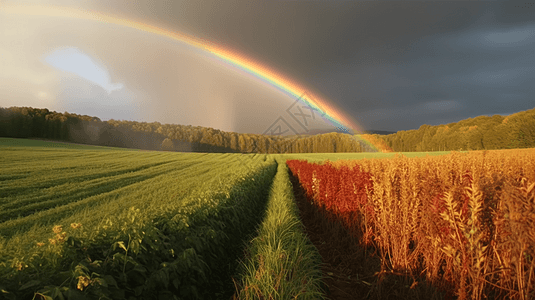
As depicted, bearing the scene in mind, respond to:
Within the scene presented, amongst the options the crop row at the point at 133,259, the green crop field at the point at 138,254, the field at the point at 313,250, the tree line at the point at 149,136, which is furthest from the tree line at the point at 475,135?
the crop row at the point at 133,259

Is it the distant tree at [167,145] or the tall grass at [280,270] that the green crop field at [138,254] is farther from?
the distant tree at [167,145]

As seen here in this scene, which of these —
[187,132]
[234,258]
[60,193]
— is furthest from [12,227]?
[187,132]

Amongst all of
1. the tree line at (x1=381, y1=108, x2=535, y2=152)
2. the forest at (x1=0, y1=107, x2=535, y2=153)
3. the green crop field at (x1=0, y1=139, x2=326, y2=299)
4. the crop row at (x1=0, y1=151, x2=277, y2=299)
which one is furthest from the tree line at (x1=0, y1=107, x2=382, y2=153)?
the crop row at (x1=0, y1=151, x2=277, y2=299)

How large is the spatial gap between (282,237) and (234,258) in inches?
44.4

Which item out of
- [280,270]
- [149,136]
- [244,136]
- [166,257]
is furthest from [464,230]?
[244,136]

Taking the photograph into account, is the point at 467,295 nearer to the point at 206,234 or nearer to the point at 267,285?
the point at 267,285

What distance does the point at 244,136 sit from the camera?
14075 cm

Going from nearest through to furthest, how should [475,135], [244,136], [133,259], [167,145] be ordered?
[133,259]
[475,135]
[167,145]
[244,136]

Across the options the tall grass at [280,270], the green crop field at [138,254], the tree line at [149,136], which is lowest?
the tall grass at [280,270]

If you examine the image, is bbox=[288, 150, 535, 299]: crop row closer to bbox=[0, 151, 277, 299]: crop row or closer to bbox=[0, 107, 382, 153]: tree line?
bbox=[0, 151, 277, 299]: crop row

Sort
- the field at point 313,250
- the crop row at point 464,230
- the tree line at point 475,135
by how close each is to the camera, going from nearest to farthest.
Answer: the field at point 313,250 → the crop row at point 464,230 → the tree line at point 475,135

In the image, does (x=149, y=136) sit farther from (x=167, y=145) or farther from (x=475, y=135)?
(x=475, y=135)

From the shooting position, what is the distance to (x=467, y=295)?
3.25 meters

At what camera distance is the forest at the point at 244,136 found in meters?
66.2
